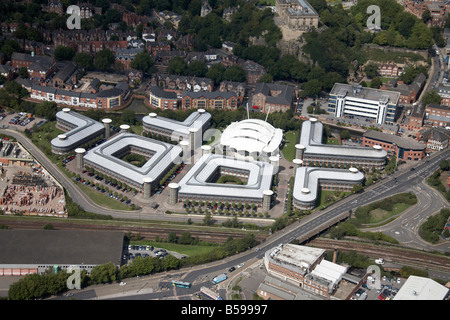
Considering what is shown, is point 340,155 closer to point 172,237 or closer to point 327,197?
point 327,197

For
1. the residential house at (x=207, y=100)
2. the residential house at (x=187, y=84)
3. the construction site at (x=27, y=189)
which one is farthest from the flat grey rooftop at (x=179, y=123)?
the construction site at (x=27, y=189)

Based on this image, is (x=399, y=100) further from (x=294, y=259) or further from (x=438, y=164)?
(x=294, y=259)

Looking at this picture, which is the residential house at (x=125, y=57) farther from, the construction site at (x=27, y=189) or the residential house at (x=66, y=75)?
the construction site at (x=27, y=189)

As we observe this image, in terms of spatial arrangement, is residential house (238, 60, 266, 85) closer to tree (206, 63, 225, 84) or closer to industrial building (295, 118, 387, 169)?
tree (206, 63, 225, 84)

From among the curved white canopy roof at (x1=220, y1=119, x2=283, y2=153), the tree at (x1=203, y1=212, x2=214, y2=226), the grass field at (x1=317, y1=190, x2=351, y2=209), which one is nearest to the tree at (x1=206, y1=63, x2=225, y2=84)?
the curved white canopy roof at (x1=220, y1=119, x2=283, y2=153)

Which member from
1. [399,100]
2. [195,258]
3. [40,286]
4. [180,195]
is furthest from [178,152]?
[399,100]
